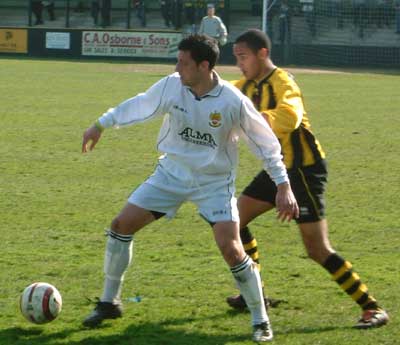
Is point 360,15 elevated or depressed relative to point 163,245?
elevated

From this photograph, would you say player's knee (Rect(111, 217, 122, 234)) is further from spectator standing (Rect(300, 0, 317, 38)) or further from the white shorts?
spectator standing (Rect(300, 0, 317, 38))

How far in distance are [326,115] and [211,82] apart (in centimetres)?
1337

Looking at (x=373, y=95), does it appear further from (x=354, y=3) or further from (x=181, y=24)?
(x=181, y=24)

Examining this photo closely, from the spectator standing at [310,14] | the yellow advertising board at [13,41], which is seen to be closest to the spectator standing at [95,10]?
the yellow advertising board at [13,41]

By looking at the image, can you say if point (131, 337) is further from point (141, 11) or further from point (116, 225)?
point (141, 11)

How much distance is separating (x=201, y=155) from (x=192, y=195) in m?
0.25

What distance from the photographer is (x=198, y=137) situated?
6.00 meters

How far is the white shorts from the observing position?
6016 mm

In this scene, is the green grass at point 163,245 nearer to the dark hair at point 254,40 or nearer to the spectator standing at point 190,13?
the dark hair at point 254,40

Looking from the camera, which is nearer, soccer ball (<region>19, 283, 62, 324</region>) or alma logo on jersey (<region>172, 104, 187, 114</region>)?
alma logo on jersey (<region>172, 104, 187, 114</region>)

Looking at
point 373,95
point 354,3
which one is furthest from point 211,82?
point 354,3

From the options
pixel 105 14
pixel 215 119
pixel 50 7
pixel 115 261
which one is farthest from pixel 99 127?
pixel 50 7

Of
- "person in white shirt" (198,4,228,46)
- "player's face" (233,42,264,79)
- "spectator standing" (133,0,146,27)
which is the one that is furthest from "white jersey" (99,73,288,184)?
"spectator standing" (133,0,146,27)

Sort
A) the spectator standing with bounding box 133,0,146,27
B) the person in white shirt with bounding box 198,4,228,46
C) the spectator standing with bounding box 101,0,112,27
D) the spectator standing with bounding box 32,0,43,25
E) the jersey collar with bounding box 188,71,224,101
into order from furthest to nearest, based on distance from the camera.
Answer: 1. the spectator standing with bounding box 32,0,43,25
2. the spectator standing with bounding box 101,0,112,27
3. the spectator standing with bounding box 133,0,146,27
4. the person in white shirt with bounding box 198,4,228,46
5. the jersey collar with bounding box 188,71,224,101
